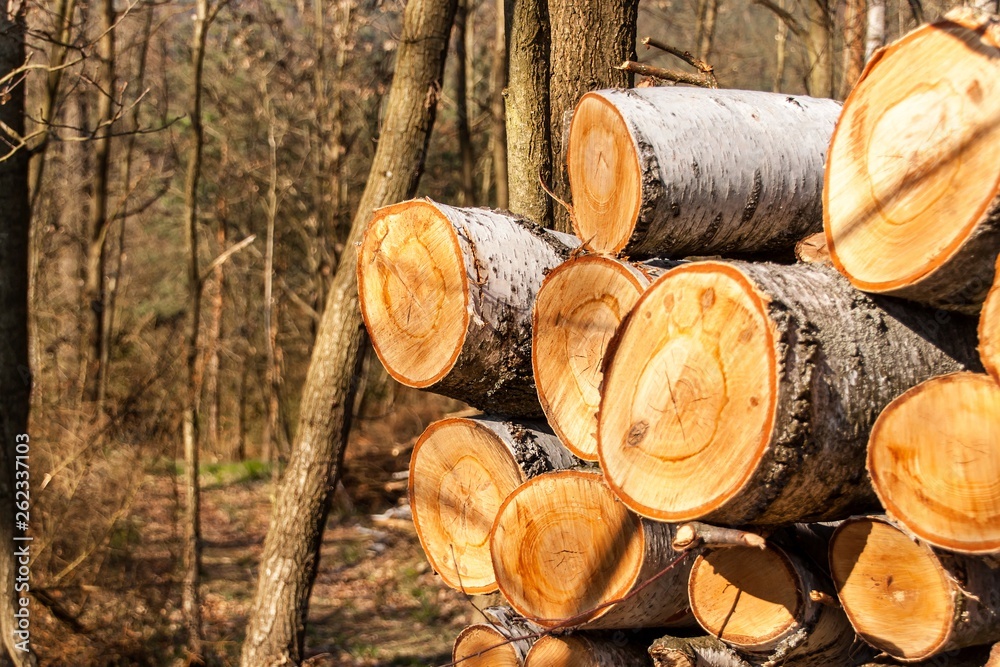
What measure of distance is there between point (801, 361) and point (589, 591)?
0.95m

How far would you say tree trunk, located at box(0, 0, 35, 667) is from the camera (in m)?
4.60

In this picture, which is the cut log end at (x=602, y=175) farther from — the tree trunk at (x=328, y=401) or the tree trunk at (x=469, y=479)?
the tree trunk at (x=328, y=401)

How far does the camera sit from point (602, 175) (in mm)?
2695

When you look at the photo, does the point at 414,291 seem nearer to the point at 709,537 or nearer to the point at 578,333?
the point at 578,333

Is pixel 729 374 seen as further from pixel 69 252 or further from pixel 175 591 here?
pixel 69 252

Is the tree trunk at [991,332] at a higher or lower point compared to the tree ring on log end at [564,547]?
higher

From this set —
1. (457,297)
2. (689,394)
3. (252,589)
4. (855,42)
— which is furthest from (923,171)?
(855,42)

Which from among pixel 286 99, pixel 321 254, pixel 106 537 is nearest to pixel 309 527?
pixel 106 537

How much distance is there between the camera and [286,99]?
1350 centimetres

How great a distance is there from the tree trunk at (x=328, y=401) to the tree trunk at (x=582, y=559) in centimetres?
233

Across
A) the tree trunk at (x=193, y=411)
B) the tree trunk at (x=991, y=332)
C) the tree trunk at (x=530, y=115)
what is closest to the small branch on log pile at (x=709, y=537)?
the tree trunk at (x=991, y=332)

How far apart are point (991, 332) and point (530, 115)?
2.58m

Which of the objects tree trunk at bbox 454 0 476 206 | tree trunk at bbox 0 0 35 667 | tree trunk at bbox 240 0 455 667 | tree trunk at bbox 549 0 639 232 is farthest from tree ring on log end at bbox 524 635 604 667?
tree trunk at bbox 454 0 476 206

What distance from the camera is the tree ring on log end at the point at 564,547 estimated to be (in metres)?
2.42
